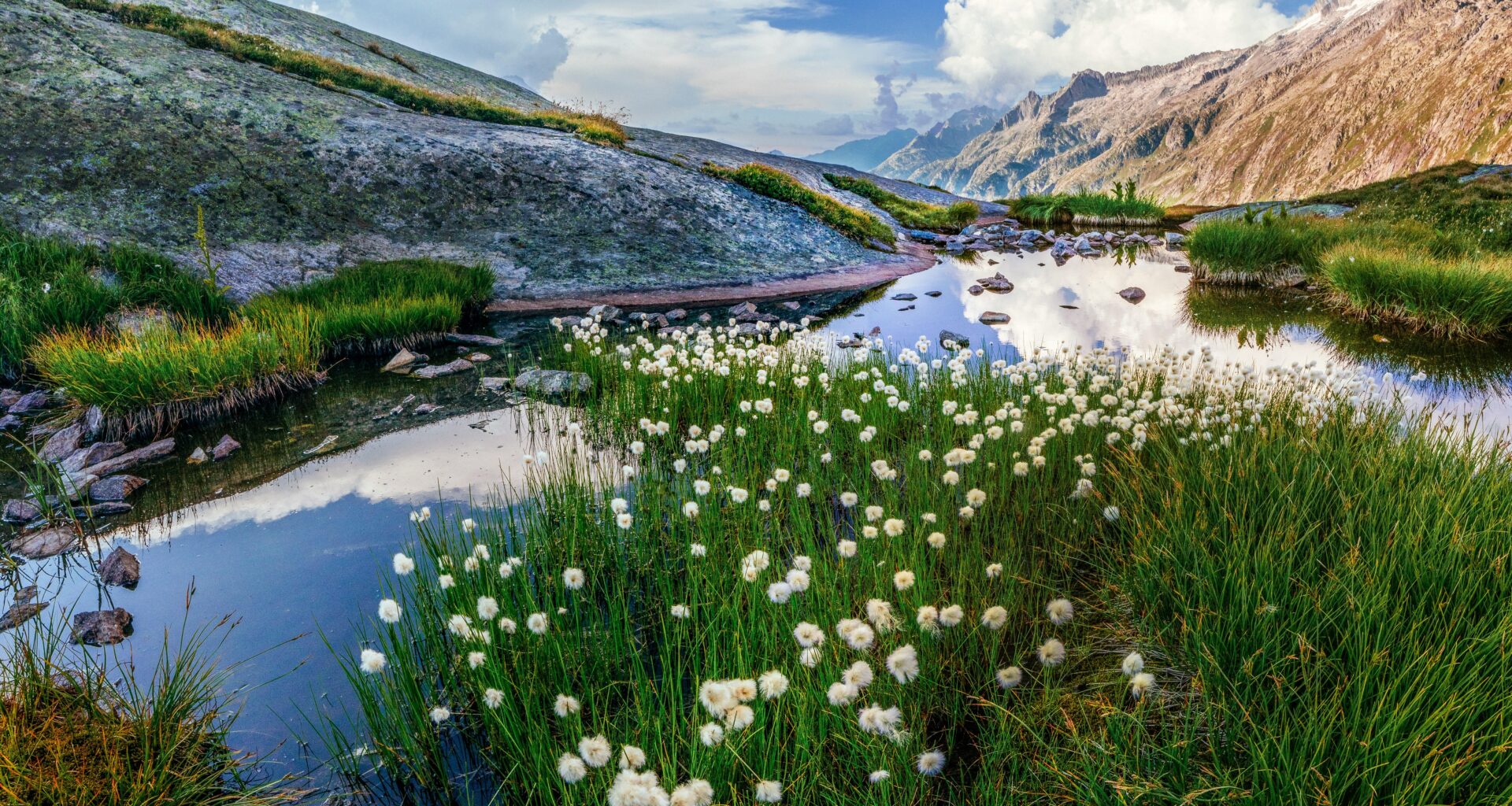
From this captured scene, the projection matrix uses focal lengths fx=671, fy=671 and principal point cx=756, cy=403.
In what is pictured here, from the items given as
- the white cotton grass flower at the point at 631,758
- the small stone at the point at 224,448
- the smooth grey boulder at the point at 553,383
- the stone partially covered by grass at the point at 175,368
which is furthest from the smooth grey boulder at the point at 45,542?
the white cotton grass flower at the point at 631,758

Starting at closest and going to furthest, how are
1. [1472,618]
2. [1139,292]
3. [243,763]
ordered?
[1472,618]
[243,763]
[1139,292]

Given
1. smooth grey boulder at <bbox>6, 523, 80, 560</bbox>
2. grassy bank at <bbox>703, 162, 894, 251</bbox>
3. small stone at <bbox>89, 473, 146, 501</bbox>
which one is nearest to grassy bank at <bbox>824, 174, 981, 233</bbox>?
grassy bank at <bbox>703, 162, 894, 251</bbox>

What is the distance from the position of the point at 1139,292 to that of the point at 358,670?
18.9m

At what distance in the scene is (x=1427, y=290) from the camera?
41.2ft

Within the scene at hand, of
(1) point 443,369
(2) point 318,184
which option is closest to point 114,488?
(1) point 443,369

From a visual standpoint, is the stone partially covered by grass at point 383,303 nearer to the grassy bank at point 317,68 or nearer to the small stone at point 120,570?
the small stone at point 120,570

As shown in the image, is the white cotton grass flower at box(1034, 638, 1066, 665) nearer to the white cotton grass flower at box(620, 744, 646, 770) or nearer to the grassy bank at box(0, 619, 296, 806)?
the white cotton grass flower at box(620, 744, 646, 770)

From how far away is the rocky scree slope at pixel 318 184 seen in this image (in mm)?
15383

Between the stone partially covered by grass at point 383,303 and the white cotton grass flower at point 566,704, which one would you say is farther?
the stone partially covered by grass at point 383,303

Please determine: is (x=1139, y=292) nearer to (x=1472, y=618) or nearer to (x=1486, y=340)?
(x=1486, y=340)

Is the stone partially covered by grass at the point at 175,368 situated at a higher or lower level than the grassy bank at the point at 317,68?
lower

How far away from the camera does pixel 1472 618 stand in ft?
10.4

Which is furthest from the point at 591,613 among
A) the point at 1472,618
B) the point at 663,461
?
the point at 1472,618

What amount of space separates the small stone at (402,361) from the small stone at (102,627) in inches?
297
